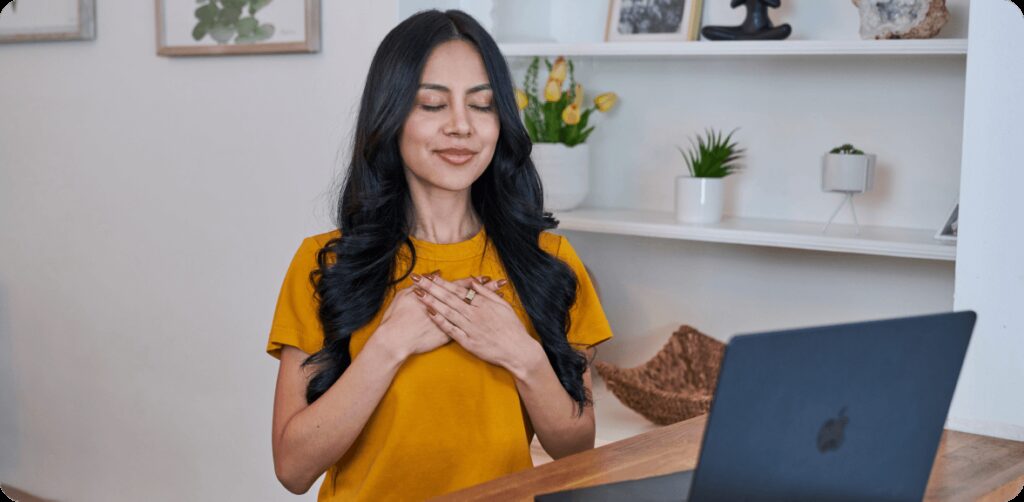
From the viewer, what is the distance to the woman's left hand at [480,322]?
5.06 feet

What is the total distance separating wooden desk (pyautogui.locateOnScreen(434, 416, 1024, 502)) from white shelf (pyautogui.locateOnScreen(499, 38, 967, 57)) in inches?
30.3

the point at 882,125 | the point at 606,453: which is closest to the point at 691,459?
the point at 606,453

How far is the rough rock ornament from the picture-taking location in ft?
7.21

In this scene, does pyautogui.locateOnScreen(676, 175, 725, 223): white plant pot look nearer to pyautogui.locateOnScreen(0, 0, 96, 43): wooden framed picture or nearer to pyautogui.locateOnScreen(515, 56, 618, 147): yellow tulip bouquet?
pyautogui.locateOnScreen(515, 56, 618, 147): yellow tulip bouquet

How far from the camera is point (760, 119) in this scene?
2.64 metres

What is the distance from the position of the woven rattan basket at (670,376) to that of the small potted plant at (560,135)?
407mm

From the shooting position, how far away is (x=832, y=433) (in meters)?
1.09

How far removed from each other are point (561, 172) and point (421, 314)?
1186 millimetres

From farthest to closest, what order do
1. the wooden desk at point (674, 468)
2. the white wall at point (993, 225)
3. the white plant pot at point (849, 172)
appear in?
the white plant pot at point (849, 172) → the white wall at point (993, 225) → the wooden desk at point (674, 468)

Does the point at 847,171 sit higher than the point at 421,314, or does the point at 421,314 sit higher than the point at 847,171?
the point at 847,171

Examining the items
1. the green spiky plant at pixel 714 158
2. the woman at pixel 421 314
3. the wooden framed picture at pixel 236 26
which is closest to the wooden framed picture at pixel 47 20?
the wooden framed picture at pixel 236 26

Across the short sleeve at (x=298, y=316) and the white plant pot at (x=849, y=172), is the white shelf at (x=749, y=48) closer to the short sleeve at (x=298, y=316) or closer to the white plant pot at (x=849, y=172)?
the white plant pot at (x=849, y=172)

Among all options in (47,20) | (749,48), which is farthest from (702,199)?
(47,20)

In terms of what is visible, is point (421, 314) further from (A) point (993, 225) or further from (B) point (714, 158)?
(B) point (714, 158)
